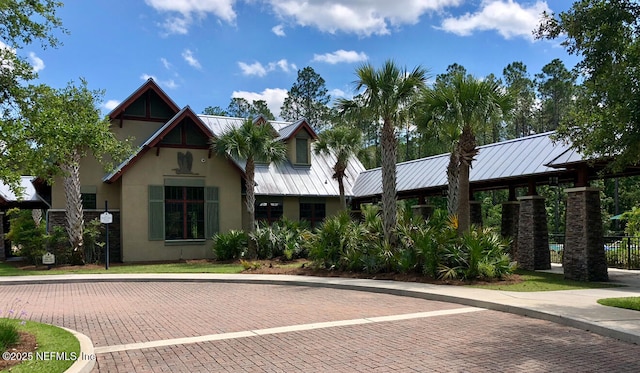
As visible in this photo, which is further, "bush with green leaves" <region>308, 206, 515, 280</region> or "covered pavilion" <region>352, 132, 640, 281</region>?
"covered pavilion" <region>352, 132, 640, 281</region>

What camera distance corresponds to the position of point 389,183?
18.0 meters

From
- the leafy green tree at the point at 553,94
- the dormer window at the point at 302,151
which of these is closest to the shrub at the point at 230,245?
the dormer window at the point at 302,151

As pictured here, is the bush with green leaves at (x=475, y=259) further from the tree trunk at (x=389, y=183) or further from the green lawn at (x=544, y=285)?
the tree trunk at (x=389, y=183)

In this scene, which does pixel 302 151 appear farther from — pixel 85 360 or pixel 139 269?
pixel 85 360

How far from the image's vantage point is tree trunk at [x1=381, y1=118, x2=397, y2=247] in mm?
17719

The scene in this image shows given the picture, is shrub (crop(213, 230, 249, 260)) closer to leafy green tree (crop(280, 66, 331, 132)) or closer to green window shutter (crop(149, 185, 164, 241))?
green window shutter (crop(149, 185, 164, 241))

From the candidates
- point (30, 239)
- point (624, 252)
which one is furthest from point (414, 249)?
point (30, 239)

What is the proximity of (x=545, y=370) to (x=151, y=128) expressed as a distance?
23.5 meters

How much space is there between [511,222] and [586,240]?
658cm

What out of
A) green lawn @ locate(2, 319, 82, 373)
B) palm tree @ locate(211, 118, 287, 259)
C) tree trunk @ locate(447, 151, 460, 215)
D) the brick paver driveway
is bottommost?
the brick paver driveway

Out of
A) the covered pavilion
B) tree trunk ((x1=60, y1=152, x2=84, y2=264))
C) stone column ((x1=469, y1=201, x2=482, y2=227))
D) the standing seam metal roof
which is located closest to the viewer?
the covered pavilion

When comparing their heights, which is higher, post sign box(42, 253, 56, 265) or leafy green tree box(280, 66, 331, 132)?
leafy green tree box(280, 66, 331, 132)

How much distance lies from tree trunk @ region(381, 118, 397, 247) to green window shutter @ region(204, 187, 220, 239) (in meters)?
10.9

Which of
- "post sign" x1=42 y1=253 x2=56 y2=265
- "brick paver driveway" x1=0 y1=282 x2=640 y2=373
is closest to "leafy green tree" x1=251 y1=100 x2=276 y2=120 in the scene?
"post sign" x1=42 y1=253 x2=56 y2=265
